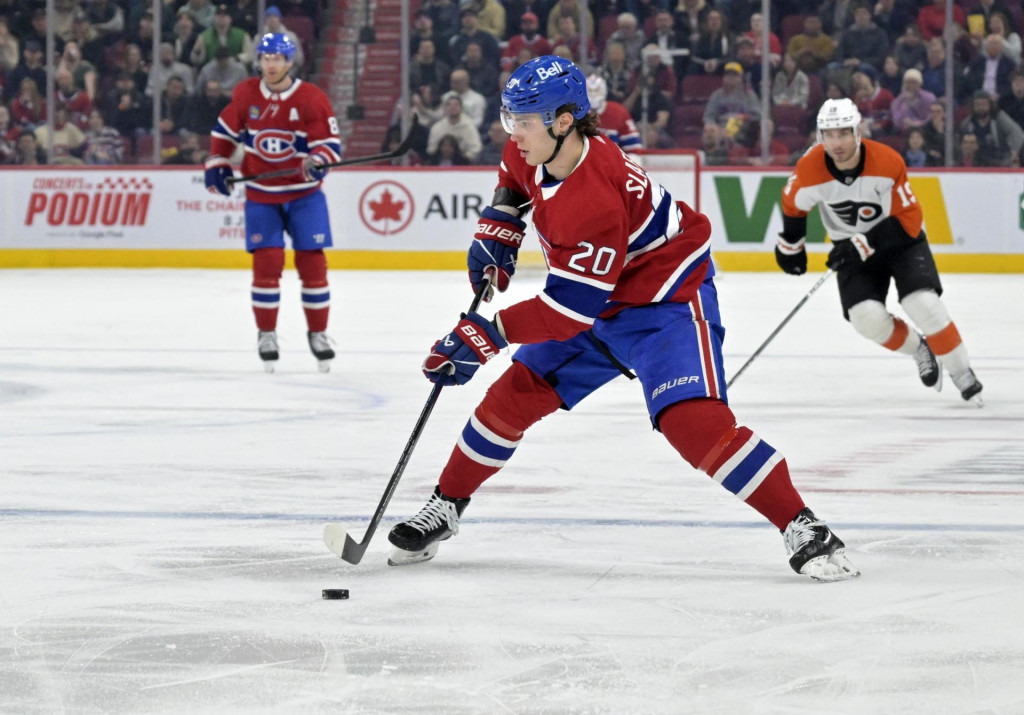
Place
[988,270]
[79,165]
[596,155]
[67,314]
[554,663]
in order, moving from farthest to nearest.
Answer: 1. [79,165]
2. [988,270]
3. [67,314]
4. [596,155]
5. [554,663]

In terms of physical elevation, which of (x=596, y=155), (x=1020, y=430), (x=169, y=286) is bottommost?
(x=169, y=286)

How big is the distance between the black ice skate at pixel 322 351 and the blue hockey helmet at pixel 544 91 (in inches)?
143

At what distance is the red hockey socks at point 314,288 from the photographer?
22.2ft

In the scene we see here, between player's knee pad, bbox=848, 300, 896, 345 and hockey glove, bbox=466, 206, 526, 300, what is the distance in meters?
2.65

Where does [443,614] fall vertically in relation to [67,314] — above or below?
above

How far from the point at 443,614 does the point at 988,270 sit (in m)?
9.34

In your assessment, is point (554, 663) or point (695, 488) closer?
point (554, 663)

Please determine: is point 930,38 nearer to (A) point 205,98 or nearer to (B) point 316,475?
(A) point 205,98

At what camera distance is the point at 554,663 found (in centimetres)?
250

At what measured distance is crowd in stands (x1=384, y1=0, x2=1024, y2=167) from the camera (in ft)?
37.9

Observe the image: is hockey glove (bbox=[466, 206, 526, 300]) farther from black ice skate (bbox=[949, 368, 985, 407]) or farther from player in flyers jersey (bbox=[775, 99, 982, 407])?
black ice skate (bbox=[949, 368, 985, 407])

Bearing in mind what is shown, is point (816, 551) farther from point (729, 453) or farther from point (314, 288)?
point (314, 288)

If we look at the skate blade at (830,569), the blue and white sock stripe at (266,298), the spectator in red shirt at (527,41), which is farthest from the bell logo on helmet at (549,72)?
the spectator in red shirt at (527,41)

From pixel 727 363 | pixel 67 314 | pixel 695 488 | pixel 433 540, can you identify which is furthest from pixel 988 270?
pixel 433 540
